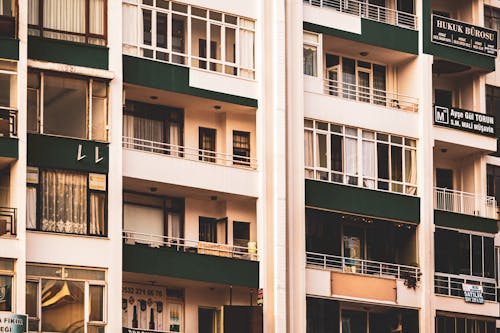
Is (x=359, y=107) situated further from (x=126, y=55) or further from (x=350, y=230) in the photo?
(x=126, y=55)

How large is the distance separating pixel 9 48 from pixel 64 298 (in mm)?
7802

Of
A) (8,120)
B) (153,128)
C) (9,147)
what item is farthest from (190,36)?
(9,147)

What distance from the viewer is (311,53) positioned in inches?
2462

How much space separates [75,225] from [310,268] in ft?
30.9

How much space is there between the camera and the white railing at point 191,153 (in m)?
58.6

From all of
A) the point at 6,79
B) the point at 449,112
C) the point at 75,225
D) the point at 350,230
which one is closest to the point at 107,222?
the point at 75,225

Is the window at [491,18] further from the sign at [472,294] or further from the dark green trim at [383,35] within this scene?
the sign at [472,294]

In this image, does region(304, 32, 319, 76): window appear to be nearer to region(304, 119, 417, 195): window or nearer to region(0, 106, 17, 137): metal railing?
region(304, 119, 417, 195): window

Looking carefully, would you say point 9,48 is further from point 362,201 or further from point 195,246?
point 362,201

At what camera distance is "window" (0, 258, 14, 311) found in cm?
5269

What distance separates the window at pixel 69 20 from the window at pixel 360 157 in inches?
349

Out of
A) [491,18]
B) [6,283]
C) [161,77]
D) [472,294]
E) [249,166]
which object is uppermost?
[491,18]

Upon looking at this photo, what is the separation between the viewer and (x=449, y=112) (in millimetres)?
65750

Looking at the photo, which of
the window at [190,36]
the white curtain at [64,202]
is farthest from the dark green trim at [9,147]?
the window at [190,36]
